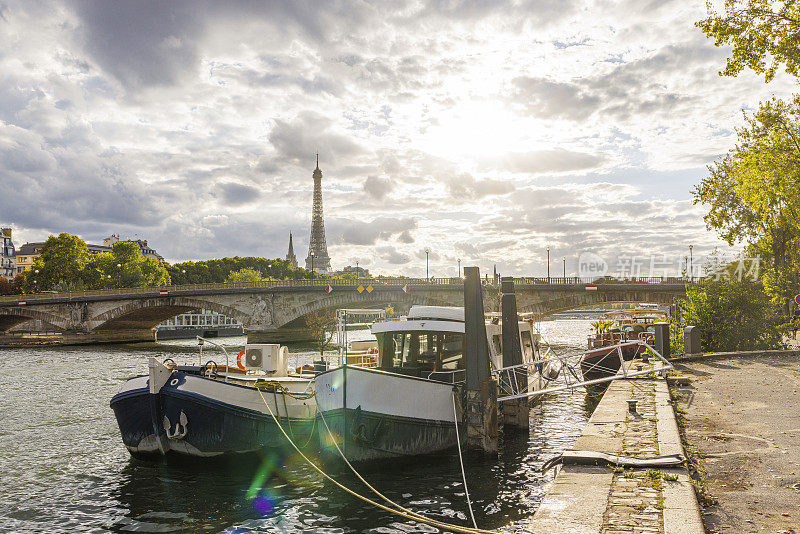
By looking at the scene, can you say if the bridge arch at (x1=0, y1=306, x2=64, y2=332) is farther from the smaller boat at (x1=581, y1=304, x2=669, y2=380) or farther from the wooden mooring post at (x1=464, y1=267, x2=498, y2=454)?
the wooden mooring post at (x1=464, y1=267, x2=498, y2=454)

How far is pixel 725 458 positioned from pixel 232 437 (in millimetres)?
10389

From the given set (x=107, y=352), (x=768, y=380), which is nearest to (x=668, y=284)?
(x=768, y=380)

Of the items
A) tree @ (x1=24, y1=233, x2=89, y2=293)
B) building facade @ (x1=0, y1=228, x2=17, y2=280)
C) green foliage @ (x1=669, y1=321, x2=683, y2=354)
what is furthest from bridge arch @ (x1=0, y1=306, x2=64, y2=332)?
building facade @ (x1=0, y1=228, x2=17, y2=280)

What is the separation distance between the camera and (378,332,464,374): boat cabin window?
15.1 meters

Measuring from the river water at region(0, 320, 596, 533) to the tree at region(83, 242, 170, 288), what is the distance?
8124 centimetres

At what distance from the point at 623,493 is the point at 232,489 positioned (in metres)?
8.67

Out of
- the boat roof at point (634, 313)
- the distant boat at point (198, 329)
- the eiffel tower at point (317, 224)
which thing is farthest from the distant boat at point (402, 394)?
the eiffel tower at point (317, 224)

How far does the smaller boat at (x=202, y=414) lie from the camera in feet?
46.5

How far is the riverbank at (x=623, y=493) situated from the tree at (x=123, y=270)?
9206 centimetres

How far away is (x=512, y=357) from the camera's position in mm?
16906

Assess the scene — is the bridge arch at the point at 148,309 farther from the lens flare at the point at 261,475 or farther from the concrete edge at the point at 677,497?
the concrete edge at the point at 677,497

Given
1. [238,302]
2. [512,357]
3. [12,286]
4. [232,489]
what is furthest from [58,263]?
[512,357]

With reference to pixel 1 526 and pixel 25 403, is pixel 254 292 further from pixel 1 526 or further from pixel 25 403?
pixel 1 526

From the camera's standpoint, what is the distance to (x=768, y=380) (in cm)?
1695
